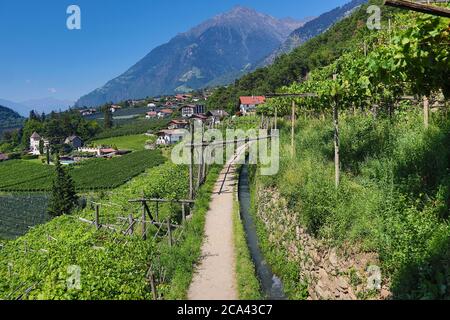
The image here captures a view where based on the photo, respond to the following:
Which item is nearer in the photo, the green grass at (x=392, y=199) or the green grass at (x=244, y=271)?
the green grass at (x=392, y=199)

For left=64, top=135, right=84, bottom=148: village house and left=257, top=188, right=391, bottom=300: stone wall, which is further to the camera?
left=64, top=135, right=84, bottom=148: village house

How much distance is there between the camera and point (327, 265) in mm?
9602

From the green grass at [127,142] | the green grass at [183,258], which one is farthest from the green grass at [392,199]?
the green grass at [127,142]

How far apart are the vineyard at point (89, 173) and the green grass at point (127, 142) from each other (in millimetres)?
11914

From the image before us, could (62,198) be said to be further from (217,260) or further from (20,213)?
(217,260)

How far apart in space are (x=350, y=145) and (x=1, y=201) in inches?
2269

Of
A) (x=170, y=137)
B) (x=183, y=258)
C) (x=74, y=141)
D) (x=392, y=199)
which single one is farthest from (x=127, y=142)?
(x=392, y=199)

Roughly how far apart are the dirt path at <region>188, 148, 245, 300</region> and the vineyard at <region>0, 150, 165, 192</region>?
42.7m

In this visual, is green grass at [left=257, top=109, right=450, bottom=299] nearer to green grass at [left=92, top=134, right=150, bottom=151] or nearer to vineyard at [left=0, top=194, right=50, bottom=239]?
vineyard at [left=0, top=194, right=50, bottom=239]

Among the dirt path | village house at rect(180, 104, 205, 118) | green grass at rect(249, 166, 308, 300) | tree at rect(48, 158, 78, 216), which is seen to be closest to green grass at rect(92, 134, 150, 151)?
village house at rect(180, 104, 205, 118)

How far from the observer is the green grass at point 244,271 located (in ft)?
33.0

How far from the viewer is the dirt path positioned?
10359 millimetres

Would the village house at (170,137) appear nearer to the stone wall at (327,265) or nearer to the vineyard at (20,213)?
the vineyard at (20,213)
